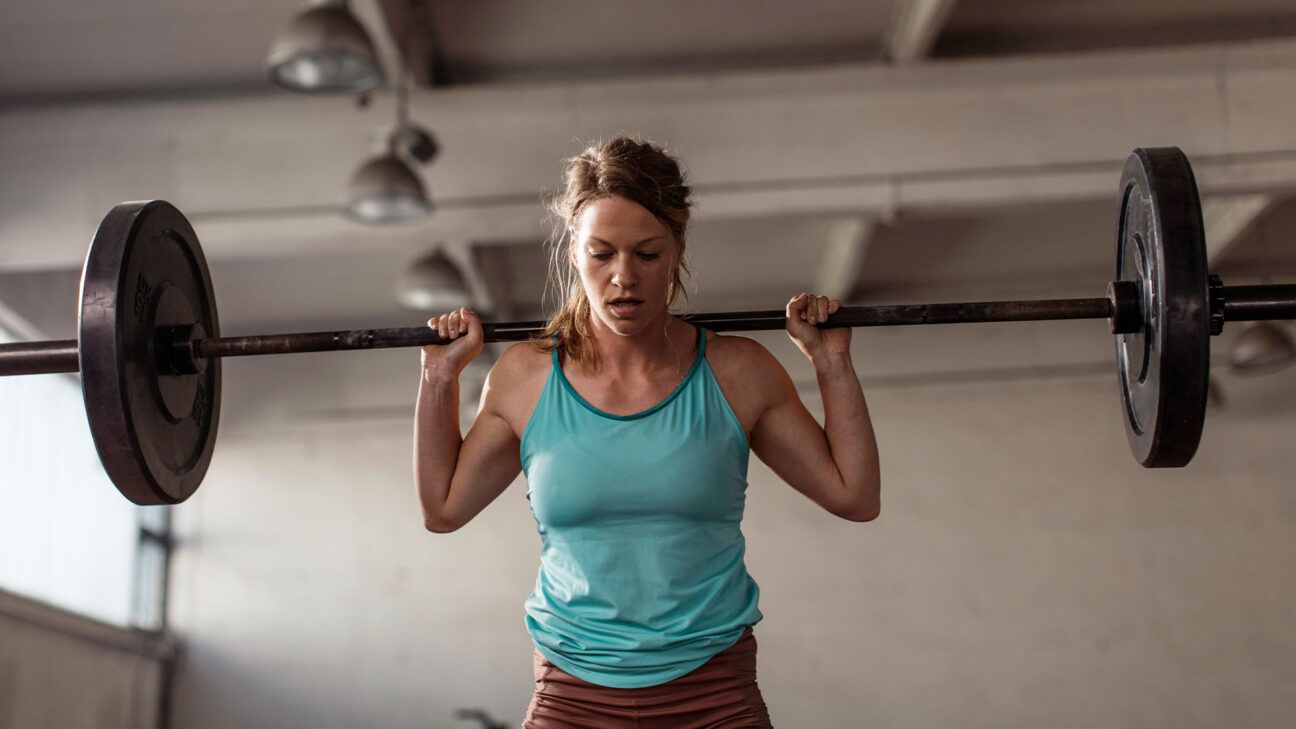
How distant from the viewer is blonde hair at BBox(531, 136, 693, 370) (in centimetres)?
179

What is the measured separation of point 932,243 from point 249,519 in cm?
455

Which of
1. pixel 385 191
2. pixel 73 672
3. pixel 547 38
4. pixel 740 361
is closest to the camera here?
pixel 740 361

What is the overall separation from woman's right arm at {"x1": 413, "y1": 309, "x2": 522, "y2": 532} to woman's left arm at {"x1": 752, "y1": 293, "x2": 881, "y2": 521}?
1.21 ft

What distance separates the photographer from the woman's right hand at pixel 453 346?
1.98m

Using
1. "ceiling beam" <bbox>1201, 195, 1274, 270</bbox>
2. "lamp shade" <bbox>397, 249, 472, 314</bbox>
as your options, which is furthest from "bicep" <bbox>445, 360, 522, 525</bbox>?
"ceiling beam" <bbox>1201, 195, 1274, 270</bbox>

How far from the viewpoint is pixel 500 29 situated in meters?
A: 4.86

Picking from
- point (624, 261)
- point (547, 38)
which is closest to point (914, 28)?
point (547, 38)

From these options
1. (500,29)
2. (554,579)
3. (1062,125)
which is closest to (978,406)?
(1062,125)

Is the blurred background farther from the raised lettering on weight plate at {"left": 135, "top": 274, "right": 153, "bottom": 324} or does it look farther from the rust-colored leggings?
the rust-colored leggings

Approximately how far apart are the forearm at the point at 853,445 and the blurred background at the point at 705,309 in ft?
6.94

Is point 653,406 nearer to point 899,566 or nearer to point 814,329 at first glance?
point 814,329

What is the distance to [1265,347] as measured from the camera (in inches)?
257

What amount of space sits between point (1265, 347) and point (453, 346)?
5635 mm

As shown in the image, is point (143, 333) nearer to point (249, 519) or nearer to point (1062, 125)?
point (1062, 125)
